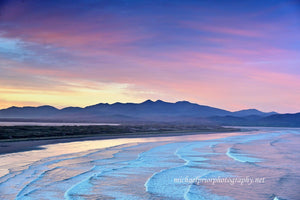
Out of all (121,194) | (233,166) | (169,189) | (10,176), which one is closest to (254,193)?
(169,189)

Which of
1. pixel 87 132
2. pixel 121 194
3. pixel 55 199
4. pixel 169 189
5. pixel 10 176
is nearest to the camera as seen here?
pixel 55 199

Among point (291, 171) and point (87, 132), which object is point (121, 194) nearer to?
point (291, 171)

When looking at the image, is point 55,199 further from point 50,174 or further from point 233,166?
point 233,166

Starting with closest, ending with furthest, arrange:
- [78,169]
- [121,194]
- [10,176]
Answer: [121,194] → [10,176] → [78,169]

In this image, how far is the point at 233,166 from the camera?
18.4 m

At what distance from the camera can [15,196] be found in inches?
431

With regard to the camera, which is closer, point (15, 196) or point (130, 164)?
point (15, 196)

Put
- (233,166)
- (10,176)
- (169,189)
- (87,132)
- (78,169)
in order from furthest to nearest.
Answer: (87,132) < (233,166) < (78,169) < (10,176) < (169,189)

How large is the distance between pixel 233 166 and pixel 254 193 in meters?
6.50

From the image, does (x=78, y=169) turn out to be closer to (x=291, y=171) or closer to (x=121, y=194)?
(x=121, y=194)

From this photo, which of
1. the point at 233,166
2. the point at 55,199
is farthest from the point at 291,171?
the point at 55,199

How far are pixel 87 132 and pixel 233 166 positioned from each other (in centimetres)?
3367

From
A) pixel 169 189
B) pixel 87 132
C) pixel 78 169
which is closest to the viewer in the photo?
pixel 169 189

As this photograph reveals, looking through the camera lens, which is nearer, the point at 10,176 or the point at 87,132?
the point at 10,176
